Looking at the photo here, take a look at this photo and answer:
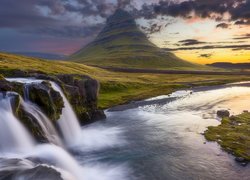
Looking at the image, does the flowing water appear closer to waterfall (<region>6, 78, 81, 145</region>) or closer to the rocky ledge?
waterfall (<region>6, 78, 81, 145</region>)

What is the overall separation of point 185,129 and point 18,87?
30919mm

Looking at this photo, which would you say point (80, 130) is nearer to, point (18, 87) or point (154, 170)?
point (18, 87)

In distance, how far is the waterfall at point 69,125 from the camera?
49537mm

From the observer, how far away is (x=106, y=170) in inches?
1465

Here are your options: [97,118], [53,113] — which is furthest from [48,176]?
[97,118]

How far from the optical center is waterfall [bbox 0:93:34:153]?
34.2m

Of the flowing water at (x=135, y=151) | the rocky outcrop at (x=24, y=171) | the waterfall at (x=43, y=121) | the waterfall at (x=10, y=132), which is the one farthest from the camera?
the waterfall at (x=43, y=121)

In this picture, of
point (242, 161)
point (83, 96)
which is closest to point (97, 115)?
point (83, 96)

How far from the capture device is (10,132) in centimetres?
3509

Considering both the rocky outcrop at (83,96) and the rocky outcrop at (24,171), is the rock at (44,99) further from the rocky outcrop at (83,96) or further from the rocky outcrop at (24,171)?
the rocky outcrop at (24,171)

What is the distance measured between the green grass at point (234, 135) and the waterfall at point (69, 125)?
22.3 m

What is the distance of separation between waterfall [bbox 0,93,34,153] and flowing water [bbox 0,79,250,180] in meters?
0.12

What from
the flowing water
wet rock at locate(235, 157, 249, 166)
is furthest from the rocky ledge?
wet rock at locate(235, 157, 249, 166)

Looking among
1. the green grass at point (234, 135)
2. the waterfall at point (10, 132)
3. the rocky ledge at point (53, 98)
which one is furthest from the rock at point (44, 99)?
the green grass at point (234, 135)
